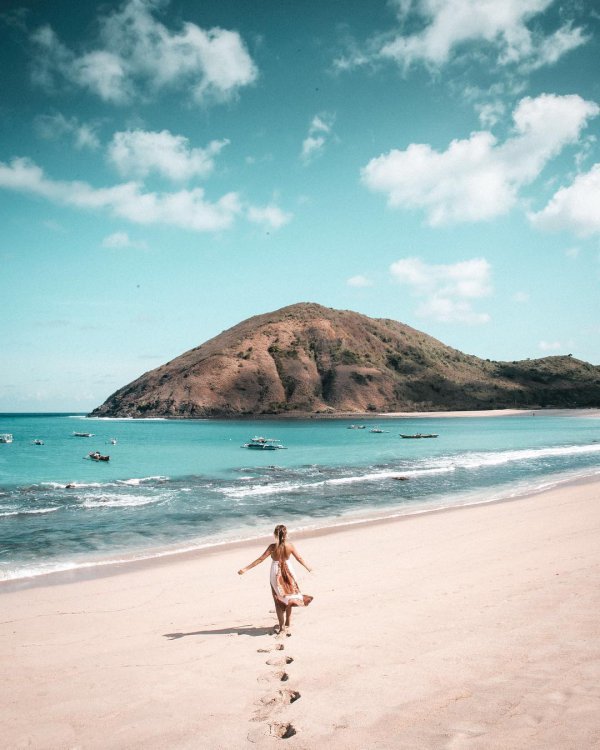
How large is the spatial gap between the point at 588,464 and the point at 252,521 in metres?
30.1

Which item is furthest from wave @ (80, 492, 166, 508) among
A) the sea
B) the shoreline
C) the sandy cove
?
the sandy cove

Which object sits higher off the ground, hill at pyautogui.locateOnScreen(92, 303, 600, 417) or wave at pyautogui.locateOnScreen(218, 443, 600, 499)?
hill at pyautogui.locateOnScreen(92, 303, 600, 417)

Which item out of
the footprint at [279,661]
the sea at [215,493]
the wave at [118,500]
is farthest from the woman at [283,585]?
the wave at [118,500]

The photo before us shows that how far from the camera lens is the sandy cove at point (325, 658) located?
197 inches

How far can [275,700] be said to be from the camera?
223 inches

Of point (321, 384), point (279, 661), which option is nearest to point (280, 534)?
point (279, 661)

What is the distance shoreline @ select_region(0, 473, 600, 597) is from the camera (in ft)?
42.8

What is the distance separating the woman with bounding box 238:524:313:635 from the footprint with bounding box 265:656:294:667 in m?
1.00

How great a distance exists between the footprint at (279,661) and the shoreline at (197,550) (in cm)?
797

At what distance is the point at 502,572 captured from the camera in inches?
428

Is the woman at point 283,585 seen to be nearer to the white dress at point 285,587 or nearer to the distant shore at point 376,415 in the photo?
the white dress at point 285,587

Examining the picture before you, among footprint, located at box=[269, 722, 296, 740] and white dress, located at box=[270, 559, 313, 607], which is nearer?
footprint, located at box=[269, 722, 296, 740]

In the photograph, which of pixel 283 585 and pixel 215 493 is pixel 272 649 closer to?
pixel 283 585

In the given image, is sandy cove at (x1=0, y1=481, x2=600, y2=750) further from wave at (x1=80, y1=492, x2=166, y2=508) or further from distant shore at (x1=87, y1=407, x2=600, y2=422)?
distant shore at (x1=87, y1=407, x2=600, y2=422)
